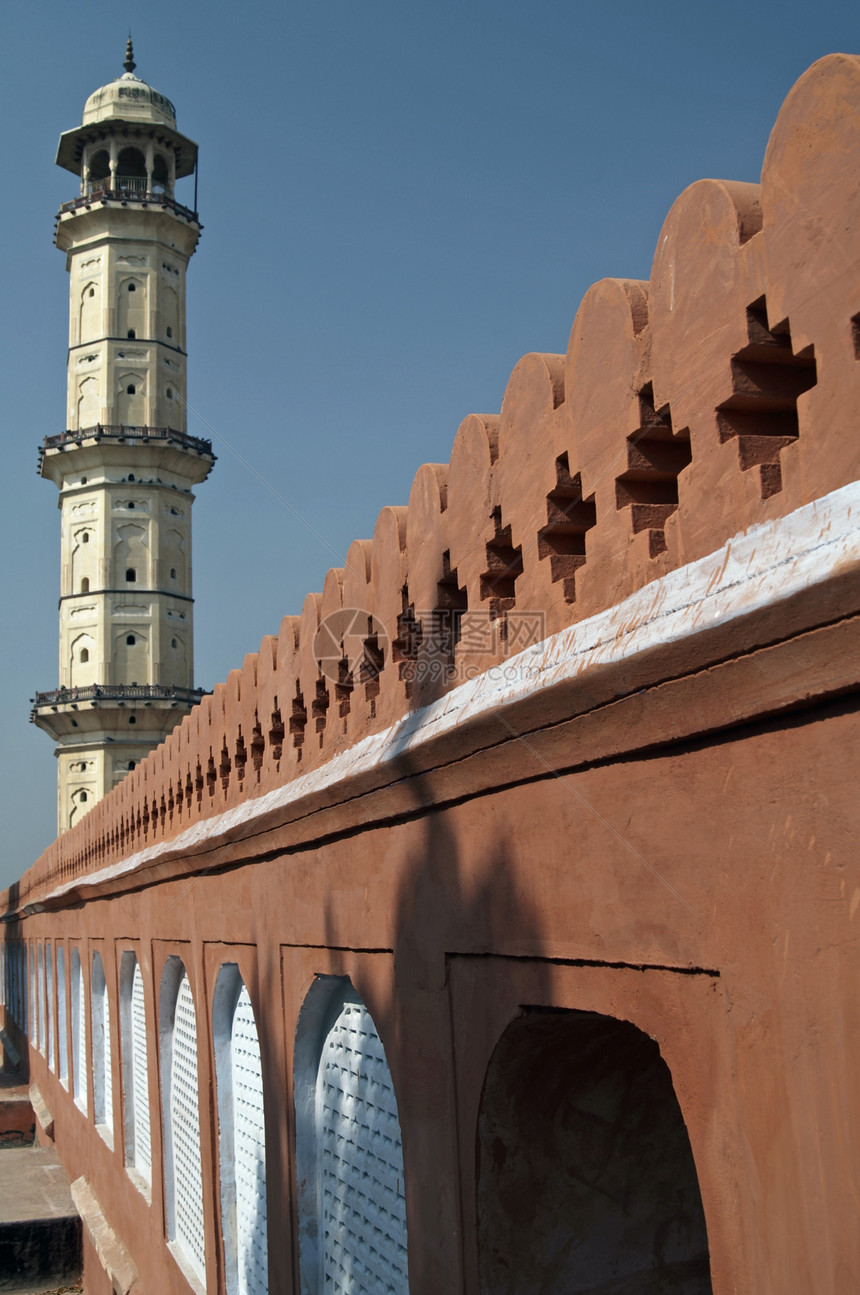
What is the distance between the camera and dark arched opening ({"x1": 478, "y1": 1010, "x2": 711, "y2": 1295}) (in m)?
2.74

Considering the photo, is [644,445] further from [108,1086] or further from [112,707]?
[112,707]

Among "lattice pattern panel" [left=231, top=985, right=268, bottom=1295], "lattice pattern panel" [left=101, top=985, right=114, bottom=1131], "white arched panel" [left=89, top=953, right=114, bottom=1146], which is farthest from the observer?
"white arched panel" [left=89, top=953, right=114, bottom=1146]

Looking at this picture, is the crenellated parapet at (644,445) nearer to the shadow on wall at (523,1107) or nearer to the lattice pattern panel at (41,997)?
the shadow on wall at (523,1107)

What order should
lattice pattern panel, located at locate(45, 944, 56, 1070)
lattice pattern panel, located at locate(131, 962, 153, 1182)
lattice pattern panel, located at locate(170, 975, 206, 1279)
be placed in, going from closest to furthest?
lattice pattern panel, located at locate(170, 975, 206, 1279), lattice pattern panel, located at locate(131, 962, 153, 1182), lattice pattern panel, located at locate(45, 944, 56, 1070)

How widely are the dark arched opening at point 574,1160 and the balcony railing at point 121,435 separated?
87.6ft

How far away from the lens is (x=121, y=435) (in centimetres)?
2792

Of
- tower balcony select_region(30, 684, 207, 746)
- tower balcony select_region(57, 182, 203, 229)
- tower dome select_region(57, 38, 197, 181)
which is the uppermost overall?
tower dome select_region(57, 38, 197, 181)

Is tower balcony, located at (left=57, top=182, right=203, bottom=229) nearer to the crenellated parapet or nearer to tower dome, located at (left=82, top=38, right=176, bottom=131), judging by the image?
tower dome, located at (left=82, top=38, right=176, bottom=131)

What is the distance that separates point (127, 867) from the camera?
8359 mm

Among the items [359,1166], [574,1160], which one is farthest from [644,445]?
[359,1166]

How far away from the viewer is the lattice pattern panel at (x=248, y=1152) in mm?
5230

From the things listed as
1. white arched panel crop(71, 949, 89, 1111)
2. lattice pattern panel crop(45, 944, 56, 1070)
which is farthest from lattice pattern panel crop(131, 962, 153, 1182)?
lattice pattern panel crop(45, 944, 56, 1070)

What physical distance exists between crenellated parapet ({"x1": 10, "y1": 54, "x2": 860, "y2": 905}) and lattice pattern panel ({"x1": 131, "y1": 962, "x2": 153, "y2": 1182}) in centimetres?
564

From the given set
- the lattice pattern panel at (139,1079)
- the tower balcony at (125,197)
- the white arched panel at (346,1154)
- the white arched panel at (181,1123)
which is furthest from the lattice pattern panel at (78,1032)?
the tower balcony at (125,197)
